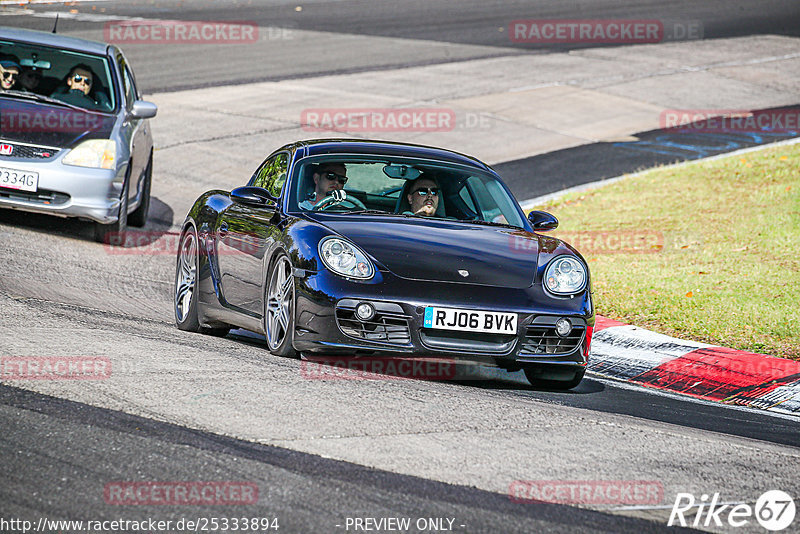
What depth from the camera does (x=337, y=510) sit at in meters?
4.15

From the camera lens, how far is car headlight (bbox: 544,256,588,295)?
682 centimetres

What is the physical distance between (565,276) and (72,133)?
5.84 meters

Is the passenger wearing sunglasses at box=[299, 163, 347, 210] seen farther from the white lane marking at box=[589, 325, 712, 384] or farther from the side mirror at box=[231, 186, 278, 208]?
the white lane marking at box=[589, 325, 712, 384]

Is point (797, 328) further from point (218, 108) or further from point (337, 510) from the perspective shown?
point (218, 108)

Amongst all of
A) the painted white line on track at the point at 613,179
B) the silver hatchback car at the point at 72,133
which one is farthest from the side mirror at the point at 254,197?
the painted white line on track at the point at 613,179

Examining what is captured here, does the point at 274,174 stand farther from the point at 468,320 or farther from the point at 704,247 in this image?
the point at 704,247

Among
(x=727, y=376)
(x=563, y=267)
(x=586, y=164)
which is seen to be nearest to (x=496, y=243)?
(x=563, y=267)

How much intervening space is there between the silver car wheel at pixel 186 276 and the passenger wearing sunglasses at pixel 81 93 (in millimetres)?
3481

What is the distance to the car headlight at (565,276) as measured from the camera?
22.4ft
